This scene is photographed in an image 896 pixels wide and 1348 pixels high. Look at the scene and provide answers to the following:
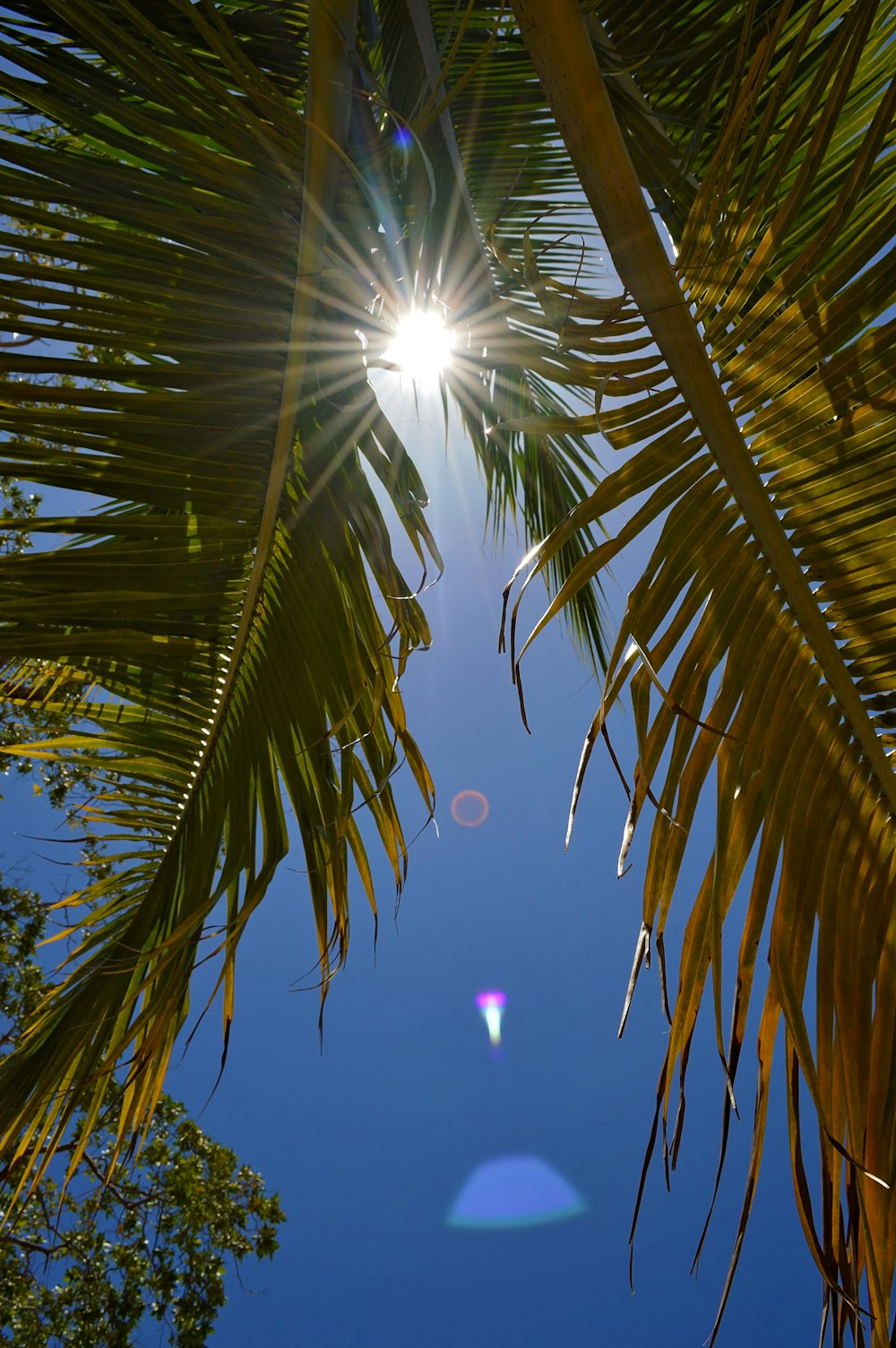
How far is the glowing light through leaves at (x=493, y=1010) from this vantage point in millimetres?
19875

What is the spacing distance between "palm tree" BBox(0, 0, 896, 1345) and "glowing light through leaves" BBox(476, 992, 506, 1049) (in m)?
19.6

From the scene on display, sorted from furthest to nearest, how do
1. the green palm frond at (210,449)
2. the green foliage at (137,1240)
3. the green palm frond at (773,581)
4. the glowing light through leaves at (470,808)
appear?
the glowing light through leaves at (470,808) → the green foliage at (137,1240) → the green palm frond at (210,449) → the green palm frond at (773,581)

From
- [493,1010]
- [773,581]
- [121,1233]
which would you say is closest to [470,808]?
[493,1010]

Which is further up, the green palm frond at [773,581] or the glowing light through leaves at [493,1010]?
the glowing light through leaves at [493,1010]

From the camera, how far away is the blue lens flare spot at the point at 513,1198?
21422mm

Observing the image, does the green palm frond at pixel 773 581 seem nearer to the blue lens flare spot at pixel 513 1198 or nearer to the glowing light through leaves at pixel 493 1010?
the glowing light through leaves at pixel 493 1010

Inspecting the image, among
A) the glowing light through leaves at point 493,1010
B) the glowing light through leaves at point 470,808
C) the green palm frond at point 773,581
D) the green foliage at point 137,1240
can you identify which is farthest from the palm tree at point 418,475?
the glowing light through leaves at point 493,1010

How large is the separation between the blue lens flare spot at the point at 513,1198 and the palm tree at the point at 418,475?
22427 mm

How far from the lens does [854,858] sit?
0.91 metres

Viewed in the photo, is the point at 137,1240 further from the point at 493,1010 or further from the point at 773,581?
the point at 493,1010

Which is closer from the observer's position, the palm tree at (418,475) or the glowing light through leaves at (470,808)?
the palm tree at (418,475)

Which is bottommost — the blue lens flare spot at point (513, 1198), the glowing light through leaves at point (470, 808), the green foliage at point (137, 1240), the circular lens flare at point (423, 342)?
the blue lens flare spot at point (513, 1198)

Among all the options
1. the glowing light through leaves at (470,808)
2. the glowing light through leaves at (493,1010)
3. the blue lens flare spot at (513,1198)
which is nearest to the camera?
the glowing light through leaves at (470,808)

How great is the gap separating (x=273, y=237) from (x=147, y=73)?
0.69ft
